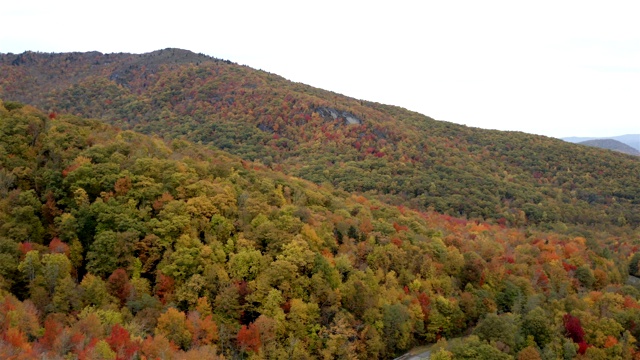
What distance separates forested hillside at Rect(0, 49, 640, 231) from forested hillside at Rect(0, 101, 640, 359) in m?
55.7

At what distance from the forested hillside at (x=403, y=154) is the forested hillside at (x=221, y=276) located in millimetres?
55709

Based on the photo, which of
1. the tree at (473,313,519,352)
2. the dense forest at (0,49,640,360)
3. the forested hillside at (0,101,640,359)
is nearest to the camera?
the forested hillside at (0,101,640,359)

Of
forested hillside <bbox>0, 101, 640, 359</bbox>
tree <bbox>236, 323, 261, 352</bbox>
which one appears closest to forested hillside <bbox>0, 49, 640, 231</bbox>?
forested hillside <bbox>0, 101, 640, 359</bbox>

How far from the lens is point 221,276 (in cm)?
4669

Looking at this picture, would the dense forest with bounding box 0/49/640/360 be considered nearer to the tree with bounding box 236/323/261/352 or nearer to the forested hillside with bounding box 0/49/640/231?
the tree with bounding box 236/323/261/352

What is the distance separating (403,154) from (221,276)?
108088mm

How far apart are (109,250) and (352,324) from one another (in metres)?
26.4

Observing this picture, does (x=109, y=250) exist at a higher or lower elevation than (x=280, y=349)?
higher

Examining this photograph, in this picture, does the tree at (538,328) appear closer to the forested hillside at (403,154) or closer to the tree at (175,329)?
the tree at (175,329)

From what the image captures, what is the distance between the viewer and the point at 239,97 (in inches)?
7264

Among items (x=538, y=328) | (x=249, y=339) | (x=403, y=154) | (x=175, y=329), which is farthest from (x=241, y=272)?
(x=403, y=154)

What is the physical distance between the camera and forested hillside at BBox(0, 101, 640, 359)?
41688 millimetres

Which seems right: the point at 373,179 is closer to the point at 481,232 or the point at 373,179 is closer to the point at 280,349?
the point at 481,232

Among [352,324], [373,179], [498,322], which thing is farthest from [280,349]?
[373,179]
